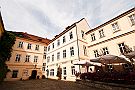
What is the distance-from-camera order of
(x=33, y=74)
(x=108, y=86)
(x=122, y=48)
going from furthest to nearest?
(x=33, y=74) < (x=122, y=48) < (x=108, y=86)

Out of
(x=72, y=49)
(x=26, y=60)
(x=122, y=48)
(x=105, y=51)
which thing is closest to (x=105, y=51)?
(x=105, y=51)

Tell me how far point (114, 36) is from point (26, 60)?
22037 mm

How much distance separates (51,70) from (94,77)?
15.3m

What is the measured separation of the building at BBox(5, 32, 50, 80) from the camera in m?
23.5

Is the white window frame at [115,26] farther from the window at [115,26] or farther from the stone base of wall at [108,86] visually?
the stone base of wall at [108,86]

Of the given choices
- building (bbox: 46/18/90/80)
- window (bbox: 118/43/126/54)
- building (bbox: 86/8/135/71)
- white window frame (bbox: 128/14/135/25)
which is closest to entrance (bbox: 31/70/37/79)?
building (bbox: 46/18/90/80)

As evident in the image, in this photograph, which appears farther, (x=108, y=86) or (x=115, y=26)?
(x=115, y=26)

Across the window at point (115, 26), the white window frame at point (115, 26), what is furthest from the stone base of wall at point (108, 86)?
the window at point (115, 26)

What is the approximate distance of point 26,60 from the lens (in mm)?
25891

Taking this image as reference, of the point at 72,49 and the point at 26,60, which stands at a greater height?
the point at 72,49

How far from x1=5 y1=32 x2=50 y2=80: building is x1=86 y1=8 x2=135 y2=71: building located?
1604 centimetres

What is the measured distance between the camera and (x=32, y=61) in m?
26.7

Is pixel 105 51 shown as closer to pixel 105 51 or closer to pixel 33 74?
pixel 105 51

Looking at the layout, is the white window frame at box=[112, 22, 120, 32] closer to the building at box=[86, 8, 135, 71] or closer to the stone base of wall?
the building at box=[86, 8, 135, 71]
